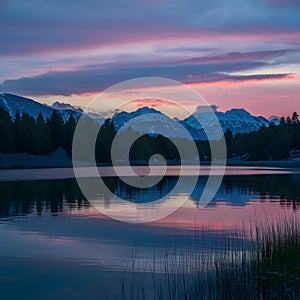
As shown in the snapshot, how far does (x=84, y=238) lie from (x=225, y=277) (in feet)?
45.4

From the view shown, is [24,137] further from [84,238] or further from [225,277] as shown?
[225,277]

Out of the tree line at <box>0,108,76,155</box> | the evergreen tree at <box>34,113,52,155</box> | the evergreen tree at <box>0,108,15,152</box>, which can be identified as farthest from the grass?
the evergreen tree at <box>34,113,52,155</box>

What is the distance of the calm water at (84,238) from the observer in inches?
839

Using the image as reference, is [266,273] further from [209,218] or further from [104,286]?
[209,218]

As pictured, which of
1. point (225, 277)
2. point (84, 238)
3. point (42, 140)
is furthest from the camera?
point (42, 140)

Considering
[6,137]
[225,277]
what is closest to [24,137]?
[6,137]

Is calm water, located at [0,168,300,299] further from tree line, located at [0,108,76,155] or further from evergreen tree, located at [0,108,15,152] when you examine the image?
tree line, located at [0,108,76,155]

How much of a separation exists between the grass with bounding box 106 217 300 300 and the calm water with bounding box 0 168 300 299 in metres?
1.02

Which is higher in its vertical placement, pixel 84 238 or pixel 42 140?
pixel 42 140

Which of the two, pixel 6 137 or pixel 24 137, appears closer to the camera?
pixel 6 137

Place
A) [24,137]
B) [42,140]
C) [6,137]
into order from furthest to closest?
[42,140]
[24,137]
[6,137]

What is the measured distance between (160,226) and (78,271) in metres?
13.7

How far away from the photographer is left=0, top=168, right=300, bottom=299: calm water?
69.9ft

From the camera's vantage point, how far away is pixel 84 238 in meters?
30.9
